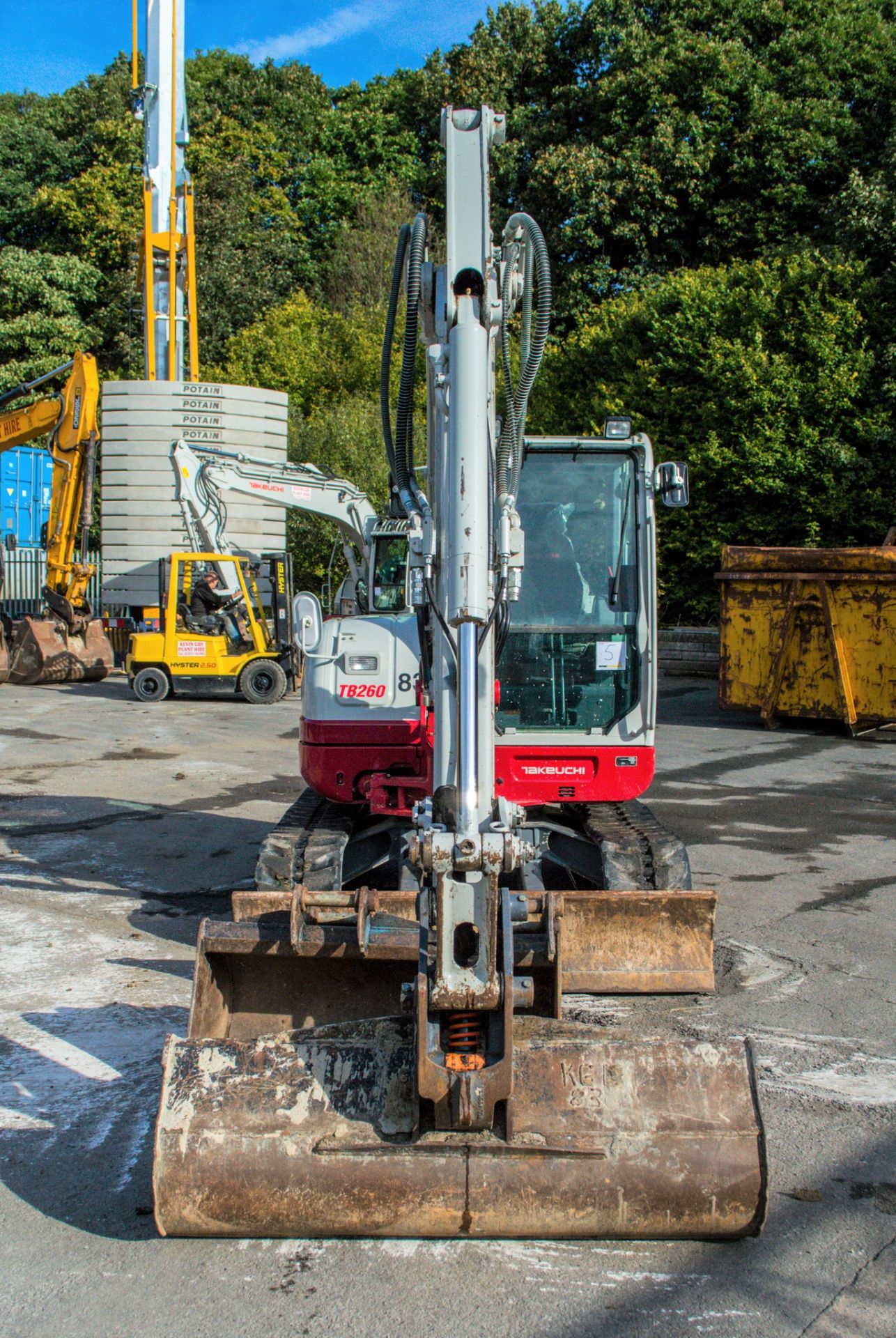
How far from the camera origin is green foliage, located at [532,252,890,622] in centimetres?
2216

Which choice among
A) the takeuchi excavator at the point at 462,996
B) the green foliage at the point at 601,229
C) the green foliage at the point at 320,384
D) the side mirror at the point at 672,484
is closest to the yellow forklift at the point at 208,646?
the green foliage at the point at 601,229

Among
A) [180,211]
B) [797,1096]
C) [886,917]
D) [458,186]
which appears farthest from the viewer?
[180,211]

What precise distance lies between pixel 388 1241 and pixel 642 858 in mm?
2817

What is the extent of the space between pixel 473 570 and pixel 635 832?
2832mm

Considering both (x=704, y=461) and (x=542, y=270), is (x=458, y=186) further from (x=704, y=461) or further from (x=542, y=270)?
(x=704, y=461)

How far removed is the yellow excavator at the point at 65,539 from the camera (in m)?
20.5

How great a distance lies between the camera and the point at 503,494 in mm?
4207

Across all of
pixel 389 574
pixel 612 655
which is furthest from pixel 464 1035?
pixel 389 574

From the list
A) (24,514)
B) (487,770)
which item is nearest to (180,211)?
(24,514)

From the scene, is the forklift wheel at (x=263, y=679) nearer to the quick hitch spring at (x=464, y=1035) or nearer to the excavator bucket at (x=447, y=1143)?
the excavator bucket at (x=447, y=1143)

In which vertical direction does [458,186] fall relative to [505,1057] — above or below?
above

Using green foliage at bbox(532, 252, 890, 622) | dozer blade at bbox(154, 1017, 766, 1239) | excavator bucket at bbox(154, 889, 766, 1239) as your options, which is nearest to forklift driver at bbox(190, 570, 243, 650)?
green foliage at bbox(532, 252, 890, 622)

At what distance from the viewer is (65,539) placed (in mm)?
20594

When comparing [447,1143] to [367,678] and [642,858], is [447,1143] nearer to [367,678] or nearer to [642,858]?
[642,858]
